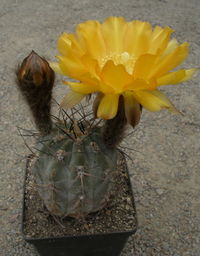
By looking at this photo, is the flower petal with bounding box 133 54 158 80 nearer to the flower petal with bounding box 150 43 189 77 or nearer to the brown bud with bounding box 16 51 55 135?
the flower petal with bounding box 150 43 189 77

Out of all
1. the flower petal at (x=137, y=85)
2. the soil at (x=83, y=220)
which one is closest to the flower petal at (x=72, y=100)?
the flower petal at (x=137, y=85)

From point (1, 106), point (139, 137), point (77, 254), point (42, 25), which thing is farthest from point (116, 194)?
point (42, 25)

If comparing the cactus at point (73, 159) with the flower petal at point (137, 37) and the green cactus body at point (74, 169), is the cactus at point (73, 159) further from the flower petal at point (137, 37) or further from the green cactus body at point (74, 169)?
the flower petal at point (137, 37)

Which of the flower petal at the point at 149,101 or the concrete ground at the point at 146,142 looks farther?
the concrete ground at the point at 146,142

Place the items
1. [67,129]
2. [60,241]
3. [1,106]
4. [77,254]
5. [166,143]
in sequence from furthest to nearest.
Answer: [1,106]
[166,143]
[77,254]
[60,241]
[67,129]

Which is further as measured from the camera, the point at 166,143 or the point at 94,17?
the point at 94,17

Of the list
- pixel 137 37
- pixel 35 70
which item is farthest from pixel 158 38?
pixel 35 70

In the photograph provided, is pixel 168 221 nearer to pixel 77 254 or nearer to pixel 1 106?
pixel 77 254
